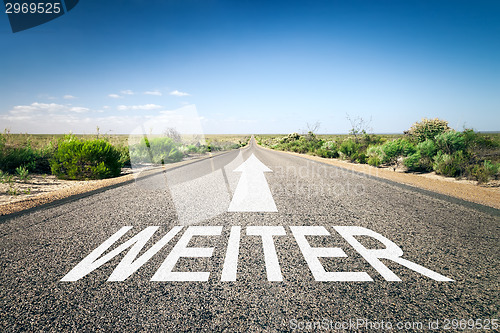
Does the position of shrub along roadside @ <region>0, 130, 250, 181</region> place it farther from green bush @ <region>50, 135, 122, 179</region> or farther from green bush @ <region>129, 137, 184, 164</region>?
green bush @ <region>129, 137, 184, 164</region>

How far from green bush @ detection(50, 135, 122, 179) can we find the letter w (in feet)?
20.0

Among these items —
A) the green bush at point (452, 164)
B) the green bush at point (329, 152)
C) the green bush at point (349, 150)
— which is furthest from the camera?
the green bush at point (329, 152)

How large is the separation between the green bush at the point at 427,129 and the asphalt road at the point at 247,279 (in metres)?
8.26

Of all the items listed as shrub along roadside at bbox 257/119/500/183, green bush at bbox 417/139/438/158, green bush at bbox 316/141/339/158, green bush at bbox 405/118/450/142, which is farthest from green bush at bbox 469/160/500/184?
green bush at bbox 316/141/339/158

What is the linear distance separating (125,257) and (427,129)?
13.4m

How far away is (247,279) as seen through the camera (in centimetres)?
204

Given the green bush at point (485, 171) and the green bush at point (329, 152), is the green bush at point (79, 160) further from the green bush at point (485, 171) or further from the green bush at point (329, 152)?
the green bush at point (329, 152)

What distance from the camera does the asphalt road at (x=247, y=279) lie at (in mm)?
1584

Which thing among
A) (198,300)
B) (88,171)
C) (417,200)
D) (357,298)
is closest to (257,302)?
(198,300)

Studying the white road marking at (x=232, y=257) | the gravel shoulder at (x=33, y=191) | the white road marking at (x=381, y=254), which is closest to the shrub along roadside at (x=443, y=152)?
the white road marking at (x=381, y=254)

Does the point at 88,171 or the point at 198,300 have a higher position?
the point at 88,171

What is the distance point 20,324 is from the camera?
59.6 inches

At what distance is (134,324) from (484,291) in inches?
110

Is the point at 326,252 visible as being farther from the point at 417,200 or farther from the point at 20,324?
the point at 417,200
